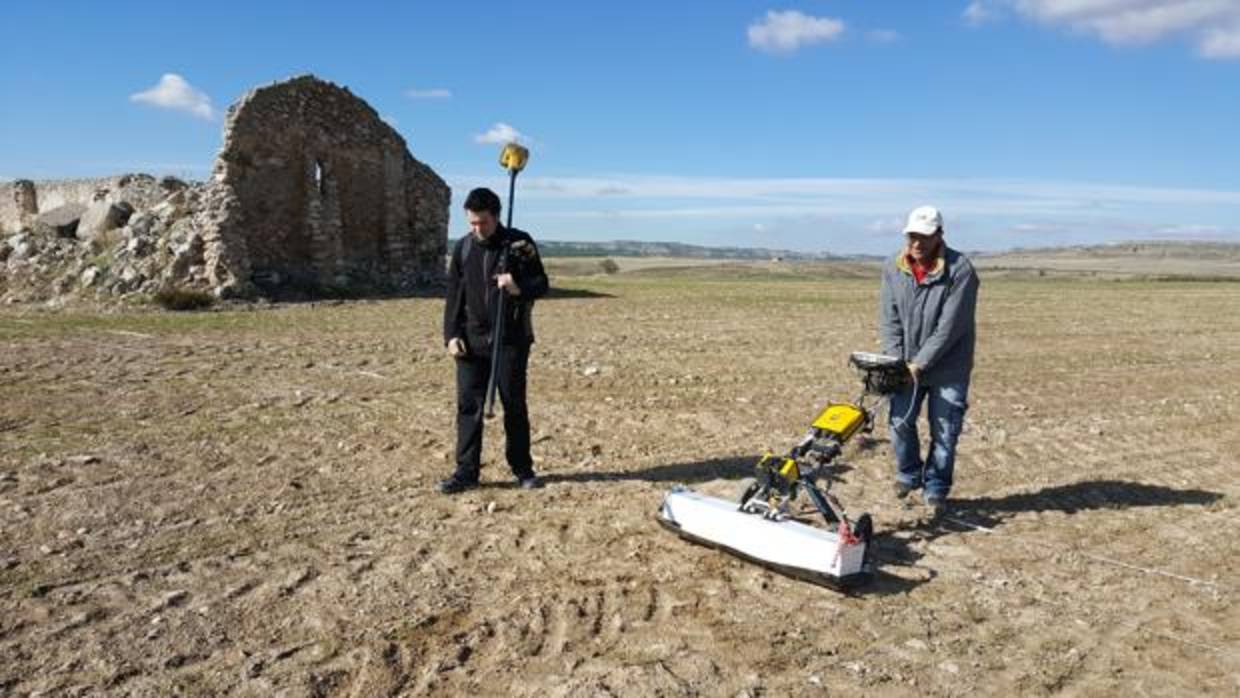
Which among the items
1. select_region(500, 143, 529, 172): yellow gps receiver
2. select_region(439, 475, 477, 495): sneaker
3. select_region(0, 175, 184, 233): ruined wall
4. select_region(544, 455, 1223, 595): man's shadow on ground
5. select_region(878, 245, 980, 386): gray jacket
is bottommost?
select_region(544, 455, 1223, 595): man's shadow on ground

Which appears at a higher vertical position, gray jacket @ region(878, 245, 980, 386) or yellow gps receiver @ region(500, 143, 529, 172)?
yellow gps receiver @ region(500, 143, 529, 172)

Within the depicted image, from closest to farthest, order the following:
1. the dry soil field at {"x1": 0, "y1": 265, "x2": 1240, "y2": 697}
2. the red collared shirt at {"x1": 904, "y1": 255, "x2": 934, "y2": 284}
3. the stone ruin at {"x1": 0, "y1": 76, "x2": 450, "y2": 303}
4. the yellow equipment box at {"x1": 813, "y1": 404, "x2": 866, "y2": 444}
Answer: the dry soil field at {"x1": 0, "y1": 265, "x2": 1240, "y2": 697}, the yellow equipment box at {"x1": 813, "y1": 404, "x2": 866, "y2": 444}, the red collared shirt at {"x1": 904, "y1": 255, "x2": 934, "y2": 284}, the stone ruin at {"x1": 0, "y1": 76, "x2": 450, "y2": 303}

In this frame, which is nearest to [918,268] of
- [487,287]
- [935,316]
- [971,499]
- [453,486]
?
[935,316]

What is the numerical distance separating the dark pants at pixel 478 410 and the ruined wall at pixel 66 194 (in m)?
20.4

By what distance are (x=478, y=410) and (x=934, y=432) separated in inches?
131

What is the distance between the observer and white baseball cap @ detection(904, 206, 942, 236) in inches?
242

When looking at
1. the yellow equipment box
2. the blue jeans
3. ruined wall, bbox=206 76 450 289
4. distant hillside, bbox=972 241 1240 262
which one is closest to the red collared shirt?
the blue jeans

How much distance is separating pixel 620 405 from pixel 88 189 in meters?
21.6

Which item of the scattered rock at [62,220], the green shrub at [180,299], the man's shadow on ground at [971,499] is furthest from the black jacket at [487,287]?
the scattered rock at [62,220]

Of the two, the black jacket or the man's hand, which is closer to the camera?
the man's hand

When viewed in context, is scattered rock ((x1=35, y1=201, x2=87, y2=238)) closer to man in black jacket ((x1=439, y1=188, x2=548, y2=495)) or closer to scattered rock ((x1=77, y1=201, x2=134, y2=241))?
scattered rock ((x1=77, y1=201, x2=134, y2=241))

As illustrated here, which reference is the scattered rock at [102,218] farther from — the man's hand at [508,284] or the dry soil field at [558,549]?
the man's hand at [508,284]

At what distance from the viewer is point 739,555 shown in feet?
18.2

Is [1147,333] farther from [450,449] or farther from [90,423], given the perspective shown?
[90,423]
